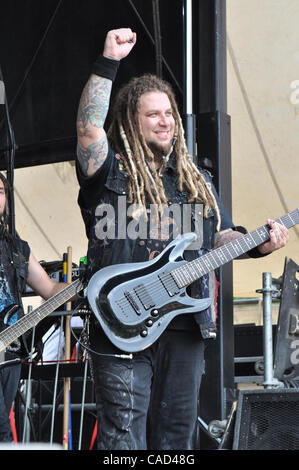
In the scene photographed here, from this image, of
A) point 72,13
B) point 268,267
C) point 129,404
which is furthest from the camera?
point 268,267

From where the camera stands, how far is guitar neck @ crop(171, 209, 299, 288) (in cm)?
266

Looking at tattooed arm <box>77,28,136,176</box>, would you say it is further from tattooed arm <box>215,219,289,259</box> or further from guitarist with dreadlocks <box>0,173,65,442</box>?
guitarist with dreadlocks <box>0,173,65,442</box>

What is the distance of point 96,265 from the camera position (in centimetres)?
264

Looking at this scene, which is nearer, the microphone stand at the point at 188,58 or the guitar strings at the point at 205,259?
the guitar strings at the point at 205,259

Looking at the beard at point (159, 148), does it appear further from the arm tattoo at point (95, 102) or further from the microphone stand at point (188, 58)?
the microphone stand at point (188, 58)

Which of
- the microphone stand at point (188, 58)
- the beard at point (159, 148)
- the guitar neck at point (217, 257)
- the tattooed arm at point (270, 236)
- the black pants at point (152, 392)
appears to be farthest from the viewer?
the microphone stand at point (188, 58)

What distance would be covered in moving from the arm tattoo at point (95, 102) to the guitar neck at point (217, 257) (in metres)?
0.59

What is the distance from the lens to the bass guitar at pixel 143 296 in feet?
8.30

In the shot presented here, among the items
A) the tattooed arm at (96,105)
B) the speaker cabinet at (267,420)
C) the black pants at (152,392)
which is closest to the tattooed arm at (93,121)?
the tattooed arm at (96,105)

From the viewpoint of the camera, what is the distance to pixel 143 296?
2.60m

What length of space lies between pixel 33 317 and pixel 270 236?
164 centimetres

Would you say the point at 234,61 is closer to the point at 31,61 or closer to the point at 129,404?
the point at 31,61

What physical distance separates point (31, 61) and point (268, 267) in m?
2.71
